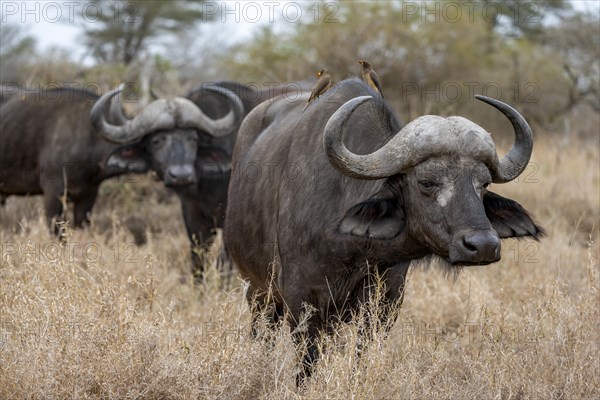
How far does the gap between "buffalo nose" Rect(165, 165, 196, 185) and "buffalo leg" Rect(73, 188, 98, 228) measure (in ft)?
4.23

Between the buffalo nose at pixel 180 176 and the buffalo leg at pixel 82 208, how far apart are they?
1.29 metres

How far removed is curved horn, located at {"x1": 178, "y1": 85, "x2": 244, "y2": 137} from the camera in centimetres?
838

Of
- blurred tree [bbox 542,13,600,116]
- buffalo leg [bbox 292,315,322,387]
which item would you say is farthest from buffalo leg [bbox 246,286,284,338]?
blurred tree [bbox 542,13,600,116]

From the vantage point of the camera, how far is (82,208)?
28.9 ft

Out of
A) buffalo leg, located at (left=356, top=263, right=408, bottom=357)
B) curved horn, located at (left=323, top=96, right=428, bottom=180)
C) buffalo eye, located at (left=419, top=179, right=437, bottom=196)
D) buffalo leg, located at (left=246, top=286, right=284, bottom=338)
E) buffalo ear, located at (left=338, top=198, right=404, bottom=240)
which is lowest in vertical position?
buffalo leg, located at (left=246, top=286, right=284, bottom=338)

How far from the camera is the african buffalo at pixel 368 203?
12.6ft

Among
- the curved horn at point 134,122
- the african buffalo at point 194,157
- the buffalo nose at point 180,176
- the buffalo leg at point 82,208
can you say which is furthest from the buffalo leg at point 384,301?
the buffalo leg at point 82,208

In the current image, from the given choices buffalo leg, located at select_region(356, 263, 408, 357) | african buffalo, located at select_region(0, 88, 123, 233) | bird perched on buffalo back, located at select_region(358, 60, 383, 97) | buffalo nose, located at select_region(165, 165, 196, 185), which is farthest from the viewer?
african buffalo, located at select_region(0, 88, 123, 233)

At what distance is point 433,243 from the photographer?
12.8 ft

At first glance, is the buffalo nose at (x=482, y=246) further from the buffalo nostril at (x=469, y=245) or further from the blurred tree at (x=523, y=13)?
the blurred tree at (x=523, y=13)

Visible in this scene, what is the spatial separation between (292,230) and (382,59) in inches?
456

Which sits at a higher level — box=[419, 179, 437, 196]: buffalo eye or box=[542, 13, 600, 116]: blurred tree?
box=[419, 179, 437, 196]: buffalo eye

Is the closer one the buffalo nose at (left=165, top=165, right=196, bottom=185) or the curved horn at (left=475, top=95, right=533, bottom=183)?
the curved horn at (left=475, top=95, right=533, bottom=183)

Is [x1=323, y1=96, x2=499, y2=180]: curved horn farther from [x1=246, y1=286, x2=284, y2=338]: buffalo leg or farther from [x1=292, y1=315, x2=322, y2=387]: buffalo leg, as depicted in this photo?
[x1=246, y1=286, x2=284, y2=338]: buffalo leg
